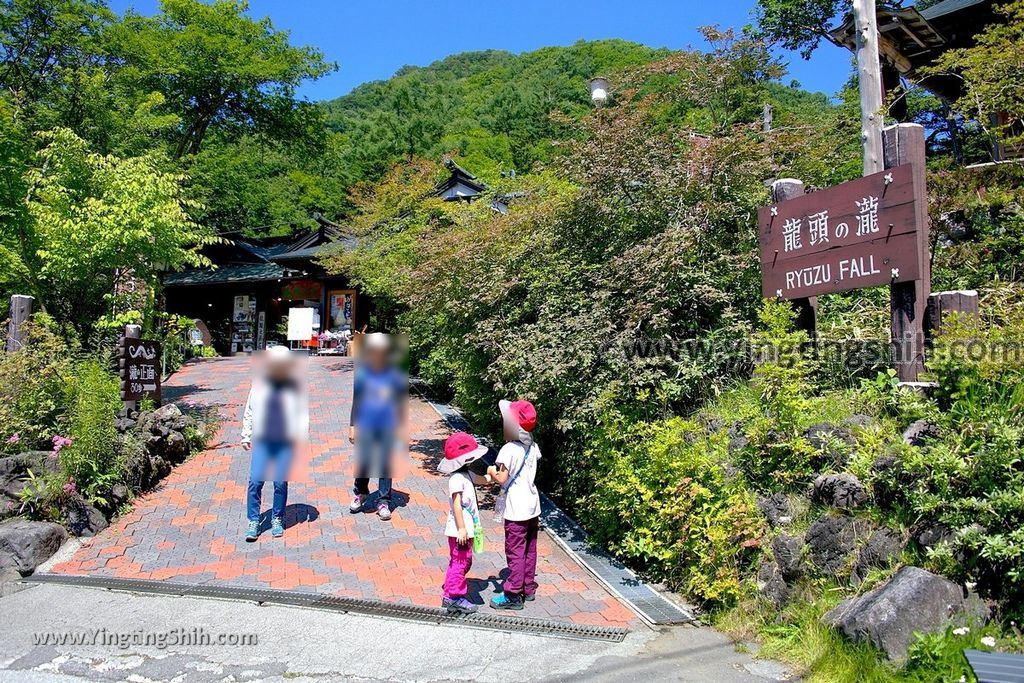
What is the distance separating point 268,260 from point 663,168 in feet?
76.9

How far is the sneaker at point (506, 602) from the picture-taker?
5480 mm

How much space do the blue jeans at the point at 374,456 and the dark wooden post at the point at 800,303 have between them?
4034 millimetres

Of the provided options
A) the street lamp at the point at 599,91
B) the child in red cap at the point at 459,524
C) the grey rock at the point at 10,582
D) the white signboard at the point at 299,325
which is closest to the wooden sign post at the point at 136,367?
the grey rock at the point at 10,582

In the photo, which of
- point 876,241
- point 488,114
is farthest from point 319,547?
point 488,114

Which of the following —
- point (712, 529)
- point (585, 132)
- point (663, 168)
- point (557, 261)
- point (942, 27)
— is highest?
point (942, 27)

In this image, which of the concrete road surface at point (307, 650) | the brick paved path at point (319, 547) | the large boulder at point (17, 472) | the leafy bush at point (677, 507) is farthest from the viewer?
the large boulder at point (17, 472)

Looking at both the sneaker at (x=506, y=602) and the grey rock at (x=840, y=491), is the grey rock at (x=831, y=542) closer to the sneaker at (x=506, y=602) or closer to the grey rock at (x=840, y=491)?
the grey rock at (x=840, y=491)

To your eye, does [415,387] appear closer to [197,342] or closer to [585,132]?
[585,132]

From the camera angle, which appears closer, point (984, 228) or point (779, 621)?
point (779, 621)

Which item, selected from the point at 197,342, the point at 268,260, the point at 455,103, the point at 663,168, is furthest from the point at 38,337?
the point at 455,103

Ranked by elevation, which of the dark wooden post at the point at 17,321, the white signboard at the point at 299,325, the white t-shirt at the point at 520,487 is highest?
the white signboard at the point at 299,325

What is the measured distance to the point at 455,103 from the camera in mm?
45125

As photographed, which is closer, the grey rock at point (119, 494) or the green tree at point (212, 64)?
the grey rock at point (119, 494)

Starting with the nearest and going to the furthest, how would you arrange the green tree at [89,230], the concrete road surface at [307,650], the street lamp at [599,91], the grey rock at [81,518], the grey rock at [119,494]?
1. the concrete road surface at [307,650]
2. the grey rock at [81,518]
3. the grey rock at [119,494]
4. the green tree at [89,230]
5. the street lamp at [599,91]
